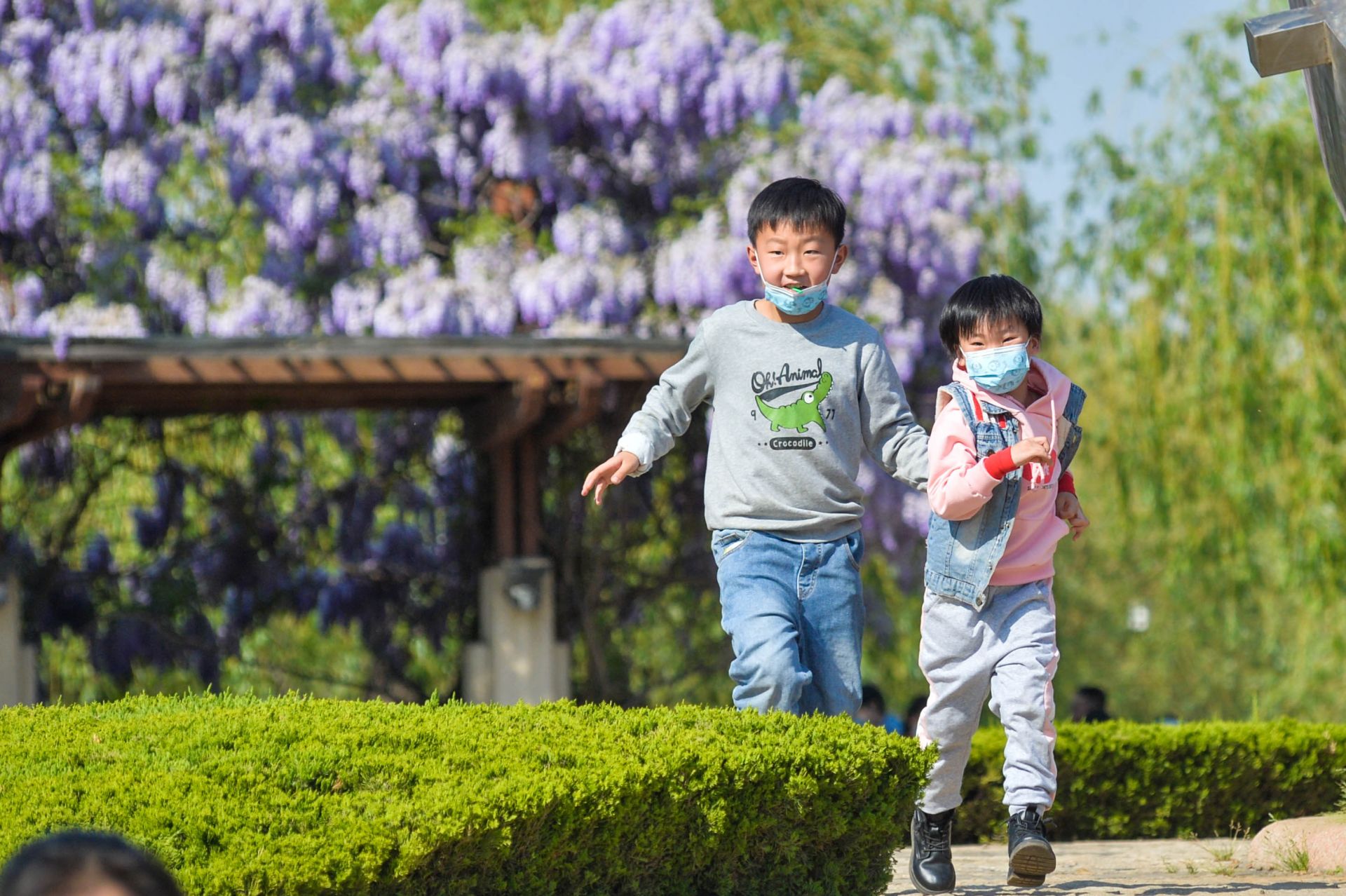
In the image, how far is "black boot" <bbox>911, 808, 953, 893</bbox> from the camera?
4.45 m

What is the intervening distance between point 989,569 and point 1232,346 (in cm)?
1015

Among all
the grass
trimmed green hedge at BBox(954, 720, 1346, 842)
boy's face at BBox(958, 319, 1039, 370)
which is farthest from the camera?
trimmed green hedge at BBox(954, 720, 1346, 842)

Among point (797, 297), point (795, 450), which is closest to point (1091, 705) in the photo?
point (795, 450)

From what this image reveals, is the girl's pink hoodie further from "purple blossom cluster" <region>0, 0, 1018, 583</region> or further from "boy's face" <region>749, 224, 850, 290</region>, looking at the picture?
"purple blossom cluster" <region>0, 0, 1018, 583</region>

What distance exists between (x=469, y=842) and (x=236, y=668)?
1070 cm

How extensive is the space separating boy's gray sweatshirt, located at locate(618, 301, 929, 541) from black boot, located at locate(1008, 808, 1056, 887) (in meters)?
0.93

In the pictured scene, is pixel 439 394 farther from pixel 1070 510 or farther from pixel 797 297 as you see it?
pixel 1070 510

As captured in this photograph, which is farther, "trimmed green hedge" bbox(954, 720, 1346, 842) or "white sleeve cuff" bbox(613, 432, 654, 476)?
"trimmed green hedge" bbox(954, 720, 1346, 842)

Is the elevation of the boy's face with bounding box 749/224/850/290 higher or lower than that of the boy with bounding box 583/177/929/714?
higher

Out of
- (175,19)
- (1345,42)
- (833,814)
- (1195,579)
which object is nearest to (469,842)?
(833,814)

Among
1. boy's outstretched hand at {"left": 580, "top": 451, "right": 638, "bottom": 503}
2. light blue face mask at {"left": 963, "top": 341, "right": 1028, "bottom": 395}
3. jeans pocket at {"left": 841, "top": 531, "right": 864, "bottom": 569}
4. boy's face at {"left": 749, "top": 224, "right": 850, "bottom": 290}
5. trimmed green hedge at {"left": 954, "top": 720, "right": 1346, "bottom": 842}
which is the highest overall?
boy's face at {"left": 749, "top": 224, "right": 850, "bottom": 290}

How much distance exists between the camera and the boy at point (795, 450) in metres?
4.66

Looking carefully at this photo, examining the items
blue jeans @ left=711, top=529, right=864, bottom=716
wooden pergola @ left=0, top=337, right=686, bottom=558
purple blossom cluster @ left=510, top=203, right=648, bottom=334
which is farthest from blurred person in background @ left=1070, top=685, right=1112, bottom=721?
blue jeans @ left=711, top=529, right=864, bottom=716

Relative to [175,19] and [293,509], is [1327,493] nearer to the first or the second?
[293,509]
